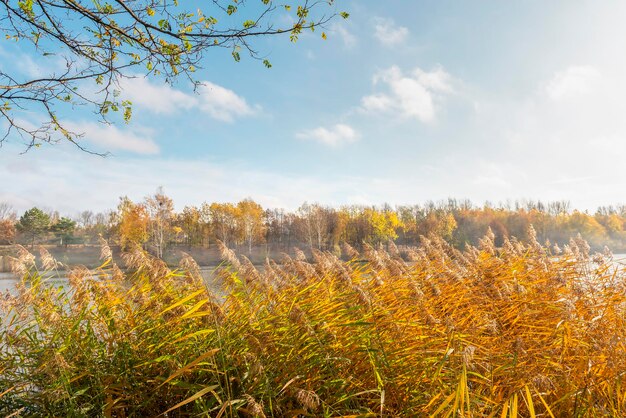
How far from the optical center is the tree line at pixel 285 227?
152ft

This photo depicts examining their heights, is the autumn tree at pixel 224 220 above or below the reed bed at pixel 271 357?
above

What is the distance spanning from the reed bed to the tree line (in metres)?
39.9

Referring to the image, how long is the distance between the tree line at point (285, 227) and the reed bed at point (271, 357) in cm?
3993

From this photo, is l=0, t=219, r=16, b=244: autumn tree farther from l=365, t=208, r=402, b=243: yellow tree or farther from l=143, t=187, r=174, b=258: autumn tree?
l=365, t=208, r=402, b=243: yellow tree

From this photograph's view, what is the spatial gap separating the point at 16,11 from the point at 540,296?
20.3 feet

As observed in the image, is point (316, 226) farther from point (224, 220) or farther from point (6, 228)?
point (6, 228)

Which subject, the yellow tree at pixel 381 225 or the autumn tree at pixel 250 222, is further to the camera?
the yellow tree at pixel 381 225

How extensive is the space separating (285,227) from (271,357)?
5935 centimetres

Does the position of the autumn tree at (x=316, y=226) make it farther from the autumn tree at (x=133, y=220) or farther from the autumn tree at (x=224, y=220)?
the autumn tree at (x=133, y=220)

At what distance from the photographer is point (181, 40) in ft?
12.6

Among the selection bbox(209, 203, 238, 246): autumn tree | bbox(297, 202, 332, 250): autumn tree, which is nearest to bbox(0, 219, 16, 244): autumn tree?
bbox(209, 203, 238, 246): autumn tree

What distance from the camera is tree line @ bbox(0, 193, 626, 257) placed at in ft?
152

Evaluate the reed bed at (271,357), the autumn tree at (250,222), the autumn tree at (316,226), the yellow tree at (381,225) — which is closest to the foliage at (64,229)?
the autumn tree at (250,222)

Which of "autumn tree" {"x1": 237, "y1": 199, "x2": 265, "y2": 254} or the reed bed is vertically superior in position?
"autumn tree" {"x1": 237, "y1": 199, "x2": 265, "y2": 254}
